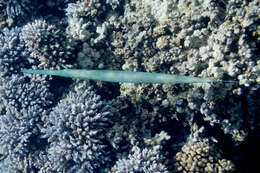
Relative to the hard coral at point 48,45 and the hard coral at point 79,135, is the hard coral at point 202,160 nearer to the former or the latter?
the hard coral at point 79,135

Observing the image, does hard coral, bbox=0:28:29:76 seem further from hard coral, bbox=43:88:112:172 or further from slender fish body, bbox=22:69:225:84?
slender fish body, bbox=22:69:225:84

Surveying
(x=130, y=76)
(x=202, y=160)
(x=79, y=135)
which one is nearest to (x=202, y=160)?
(x=202, y=160)

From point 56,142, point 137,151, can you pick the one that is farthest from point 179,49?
point 56,142

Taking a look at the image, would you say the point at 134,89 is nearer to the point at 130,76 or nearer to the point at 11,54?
the point at 130,76

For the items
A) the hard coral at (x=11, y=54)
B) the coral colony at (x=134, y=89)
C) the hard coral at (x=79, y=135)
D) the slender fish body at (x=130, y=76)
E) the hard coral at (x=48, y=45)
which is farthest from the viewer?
the hard coral at (x=11, y=54)

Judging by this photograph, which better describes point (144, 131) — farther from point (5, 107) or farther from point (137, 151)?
point (5, 107)

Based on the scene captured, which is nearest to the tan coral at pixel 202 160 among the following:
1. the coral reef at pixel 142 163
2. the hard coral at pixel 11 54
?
the coral reef at pixel 142 163

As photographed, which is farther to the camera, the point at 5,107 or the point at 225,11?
the point at 5,107

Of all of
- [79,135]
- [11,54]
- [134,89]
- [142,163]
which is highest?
[11,54]
